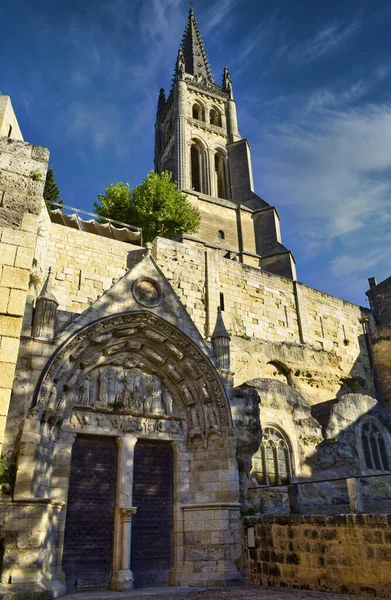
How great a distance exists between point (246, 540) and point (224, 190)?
98.1ft

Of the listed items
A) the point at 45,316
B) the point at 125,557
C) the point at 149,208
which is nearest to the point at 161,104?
the point at 149,208

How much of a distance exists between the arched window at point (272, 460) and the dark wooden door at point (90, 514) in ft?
14.2

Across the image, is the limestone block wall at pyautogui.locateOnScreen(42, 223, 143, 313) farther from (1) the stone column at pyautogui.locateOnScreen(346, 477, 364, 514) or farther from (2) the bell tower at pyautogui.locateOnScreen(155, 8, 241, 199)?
(2) the bell tower at pyautogui.locateOnScreen(155, 8, 241, 199)

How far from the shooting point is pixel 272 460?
1352 centimetres

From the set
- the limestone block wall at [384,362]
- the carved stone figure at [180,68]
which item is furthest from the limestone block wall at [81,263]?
the carved stone figure at [180,68]

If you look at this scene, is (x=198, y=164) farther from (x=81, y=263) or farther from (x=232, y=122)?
(x=81, y=263)

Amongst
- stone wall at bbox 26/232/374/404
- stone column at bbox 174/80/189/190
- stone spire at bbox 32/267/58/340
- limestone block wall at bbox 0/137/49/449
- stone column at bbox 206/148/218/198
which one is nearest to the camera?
limestone block wall at bbox 0/137/49/449

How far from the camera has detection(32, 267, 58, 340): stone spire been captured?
31.9 feet

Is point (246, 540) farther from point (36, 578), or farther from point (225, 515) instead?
point (36, 578)

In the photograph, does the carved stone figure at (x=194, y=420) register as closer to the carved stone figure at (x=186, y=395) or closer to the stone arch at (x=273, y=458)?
A: the carved stone figure at (x=186, y=395)

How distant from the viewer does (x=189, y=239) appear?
89.6 feet

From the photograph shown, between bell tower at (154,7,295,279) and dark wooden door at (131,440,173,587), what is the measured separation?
1760 cm

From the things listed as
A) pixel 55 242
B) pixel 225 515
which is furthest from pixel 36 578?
pixel 55 242

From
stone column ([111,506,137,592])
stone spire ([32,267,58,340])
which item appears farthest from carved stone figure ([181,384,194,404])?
stone spire ([32,267,58,340])
